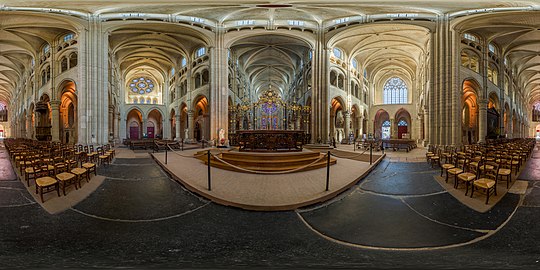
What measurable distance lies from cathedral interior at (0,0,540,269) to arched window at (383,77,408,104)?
0.18 meters

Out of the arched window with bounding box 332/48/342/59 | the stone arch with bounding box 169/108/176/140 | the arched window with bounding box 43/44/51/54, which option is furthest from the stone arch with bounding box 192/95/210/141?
the arched window with bounding box 332/48/342/59

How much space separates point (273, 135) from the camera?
11805mm

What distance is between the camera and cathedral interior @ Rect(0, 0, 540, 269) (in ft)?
11.4

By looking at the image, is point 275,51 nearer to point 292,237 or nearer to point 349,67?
point 349,67

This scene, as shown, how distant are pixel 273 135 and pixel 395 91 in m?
30.5

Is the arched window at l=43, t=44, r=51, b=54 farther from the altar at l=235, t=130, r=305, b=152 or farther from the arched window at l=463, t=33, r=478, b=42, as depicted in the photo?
the arched window at l=463, t=33, r=478, b=42

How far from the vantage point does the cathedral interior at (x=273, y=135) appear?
3467mm

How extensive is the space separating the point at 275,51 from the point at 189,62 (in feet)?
32.8

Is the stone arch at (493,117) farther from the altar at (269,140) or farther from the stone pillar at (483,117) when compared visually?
the altar at (269,140)

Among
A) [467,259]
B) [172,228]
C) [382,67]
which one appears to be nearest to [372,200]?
[467,259]

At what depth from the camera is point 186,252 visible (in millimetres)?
3215

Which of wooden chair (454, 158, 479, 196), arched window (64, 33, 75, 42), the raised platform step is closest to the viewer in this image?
wooden chair (454, 158, 479, 196)

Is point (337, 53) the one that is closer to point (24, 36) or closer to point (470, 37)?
point (470, 37)

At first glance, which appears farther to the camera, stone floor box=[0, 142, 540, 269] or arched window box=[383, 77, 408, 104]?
arched window box=[383, 77, 408, 104]
